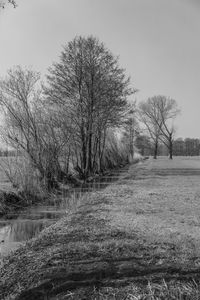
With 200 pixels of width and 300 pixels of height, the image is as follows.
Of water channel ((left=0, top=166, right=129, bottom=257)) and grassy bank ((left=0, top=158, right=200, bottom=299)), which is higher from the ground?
grassy bank ((left=0, top=158, right=200, bottom=299))

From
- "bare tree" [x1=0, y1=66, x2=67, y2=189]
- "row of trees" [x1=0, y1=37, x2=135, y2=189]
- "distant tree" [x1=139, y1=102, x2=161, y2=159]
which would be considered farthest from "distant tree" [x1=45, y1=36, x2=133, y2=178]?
"distant tree" [x1=139, y1=102, x2=161, y2=159]

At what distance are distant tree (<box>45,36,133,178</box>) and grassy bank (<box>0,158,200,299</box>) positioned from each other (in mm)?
17860

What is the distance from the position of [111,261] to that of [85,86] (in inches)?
896

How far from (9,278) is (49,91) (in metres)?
21.7

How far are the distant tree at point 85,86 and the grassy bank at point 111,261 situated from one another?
1786 centimetres

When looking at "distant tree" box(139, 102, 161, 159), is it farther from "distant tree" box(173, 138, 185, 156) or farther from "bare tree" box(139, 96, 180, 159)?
"distant tree" box(173, 138, 185, 156)

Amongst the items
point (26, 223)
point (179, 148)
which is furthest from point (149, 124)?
point (26, 223)

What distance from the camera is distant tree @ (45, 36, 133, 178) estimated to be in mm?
26016

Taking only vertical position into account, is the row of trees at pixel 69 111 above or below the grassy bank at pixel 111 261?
above

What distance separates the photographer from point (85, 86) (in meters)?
27.0

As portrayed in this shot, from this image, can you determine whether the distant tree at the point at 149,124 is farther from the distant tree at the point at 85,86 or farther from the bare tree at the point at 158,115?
the distant tree at the point at 85,86

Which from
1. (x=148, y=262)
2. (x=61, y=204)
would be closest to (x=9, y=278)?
(x=148, y=262)

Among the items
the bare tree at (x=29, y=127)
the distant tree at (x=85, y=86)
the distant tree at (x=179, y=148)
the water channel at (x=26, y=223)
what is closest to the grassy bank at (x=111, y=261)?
the water channel at (x=26, y=223)

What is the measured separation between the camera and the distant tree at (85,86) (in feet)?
85.4
